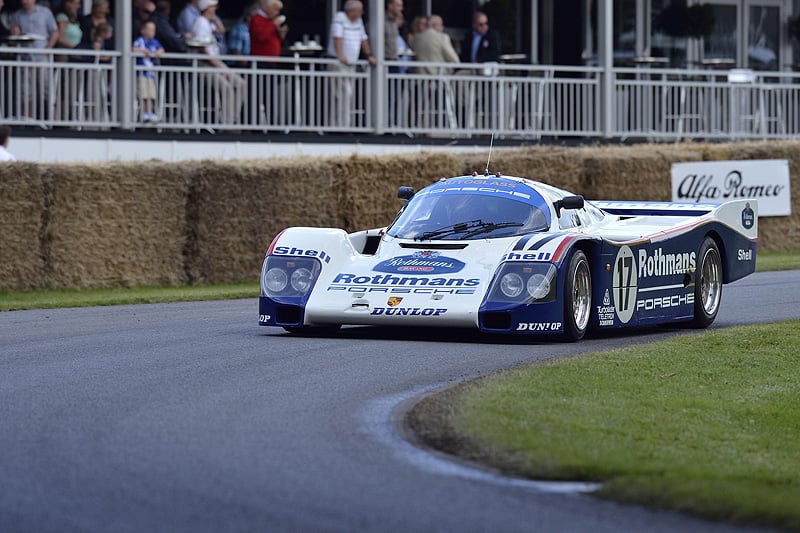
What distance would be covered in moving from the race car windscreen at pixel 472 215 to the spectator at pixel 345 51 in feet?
35.3

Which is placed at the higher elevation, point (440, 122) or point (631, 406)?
point (440, 122)

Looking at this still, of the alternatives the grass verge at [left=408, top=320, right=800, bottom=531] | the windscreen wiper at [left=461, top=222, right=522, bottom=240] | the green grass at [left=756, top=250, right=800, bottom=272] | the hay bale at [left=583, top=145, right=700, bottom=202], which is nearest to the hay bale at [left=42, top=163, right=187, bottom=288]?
the hay bale at [left=583, top=145, right=700, bottom=202]

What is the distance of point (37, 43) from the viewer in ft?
70.1

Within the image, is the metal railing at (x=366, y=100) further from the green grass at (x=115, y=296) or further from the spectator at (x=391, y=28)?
the green grass at (x=115, y=296)

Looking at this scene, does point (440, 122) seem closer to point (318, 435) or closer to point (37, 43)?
point (37, 43)

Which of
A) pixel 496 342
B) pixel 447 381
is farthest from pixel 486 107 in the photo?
pixel 447 381

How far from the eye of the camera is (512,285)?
1145cm

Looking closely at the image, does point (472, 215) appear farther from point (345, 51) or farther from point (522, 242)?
point (345, 51)

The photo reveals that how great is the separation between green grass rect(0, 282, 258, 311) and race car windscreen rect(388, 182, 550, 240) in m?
4.16

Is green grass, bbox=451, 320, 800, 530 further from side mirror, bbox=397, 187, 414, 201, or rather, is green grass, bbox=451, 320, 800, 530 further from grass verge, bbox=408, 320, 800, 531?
side mirror, bbox=397, 187, 414, 201

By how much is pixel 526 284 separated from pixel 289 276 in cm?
186

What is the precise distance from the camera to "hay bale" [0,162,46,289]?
16578 millimetres

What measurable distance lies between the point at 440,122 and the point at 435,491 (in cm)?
1831

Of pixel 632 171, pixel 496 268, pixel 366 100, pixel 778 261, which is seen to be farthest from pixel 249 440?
pixel 366 100
